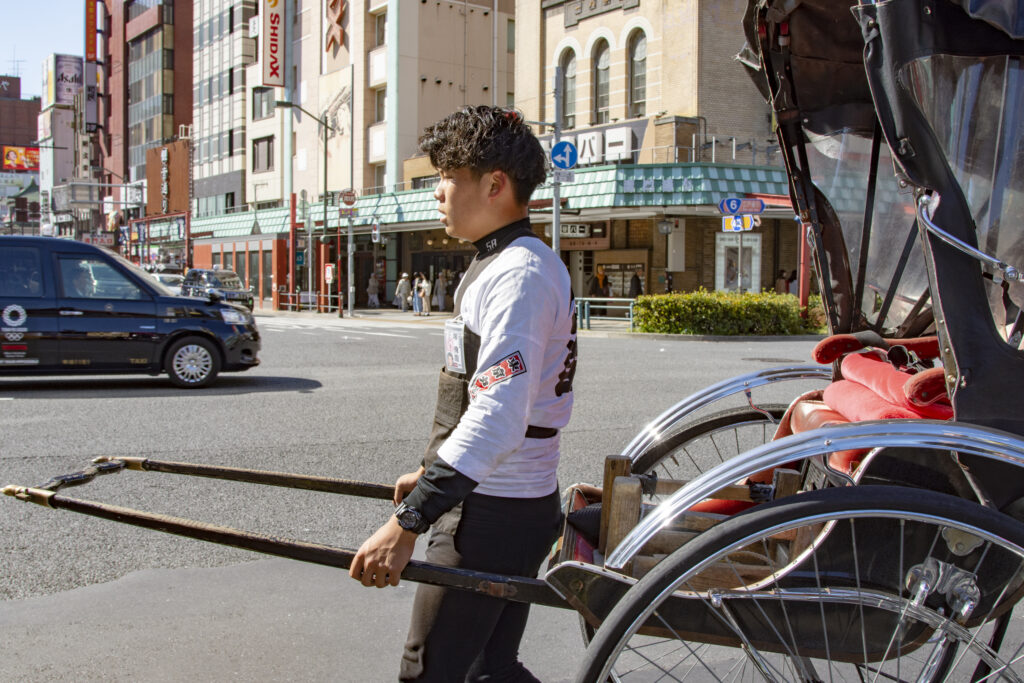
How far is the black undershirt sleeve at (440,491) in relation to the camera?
1.99 m

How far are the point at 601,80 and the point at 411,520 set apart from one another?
33.6 metres

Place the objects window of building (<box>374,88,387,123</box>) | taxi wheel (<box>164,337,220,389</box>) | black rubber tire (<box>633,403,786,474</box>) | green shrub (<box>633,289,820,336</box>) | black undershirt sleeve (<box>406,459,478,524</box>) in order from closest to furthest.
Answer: black undershirt sleeve (<box>406,459,478,524</box>), black rubber tire (<box>633,403,786,474</box>), taxi wheel (<box>164,337,220,389</box>), green shrub (<box>633,289,820,336</box>), window of building (<box>374,88,387,123</box>)

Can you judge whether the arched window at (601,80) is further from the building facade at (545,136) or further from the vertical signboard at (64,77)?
the vertical signboard at (64,77)

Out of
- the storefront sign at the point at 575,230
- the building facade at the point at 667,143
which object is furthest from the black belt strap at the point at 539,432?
the storefront sign at the point at 575,230

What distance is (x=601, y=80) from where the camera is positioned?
3375 cm

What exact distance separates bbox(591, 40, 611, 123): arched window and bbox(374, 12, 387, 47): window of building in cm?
1572

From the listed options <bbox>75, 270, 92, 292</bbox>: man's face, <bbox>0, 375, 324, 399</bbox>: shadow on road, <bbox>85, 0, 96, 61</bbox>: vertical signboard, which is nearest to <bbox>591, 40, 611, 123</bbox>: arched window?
<bbox>0, 375, 324, 399</bbox>: shadow on road

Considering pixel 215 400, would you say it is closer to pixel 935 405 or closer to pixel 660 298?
pixel 935 405

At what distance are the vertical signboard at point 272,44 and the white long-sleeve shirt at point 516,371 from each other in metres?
53.8

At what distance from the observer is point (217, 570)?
173 inches

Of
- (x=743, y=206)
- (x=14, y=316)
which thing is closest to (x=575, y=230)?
(x=743, y=206)

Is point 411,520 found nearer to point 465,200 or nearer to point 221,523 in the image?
point 465,200

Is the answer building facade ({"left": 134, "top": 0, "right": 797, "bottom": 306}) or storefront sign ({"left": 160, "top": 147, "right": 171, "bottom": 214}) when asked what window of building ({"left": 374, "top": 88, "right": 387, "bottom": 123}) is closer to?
building facade ({"left": 134, "top": 0, "right": 797, "bottom": 306})

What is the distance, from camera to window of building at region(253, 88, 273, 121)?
55094 millimetres
